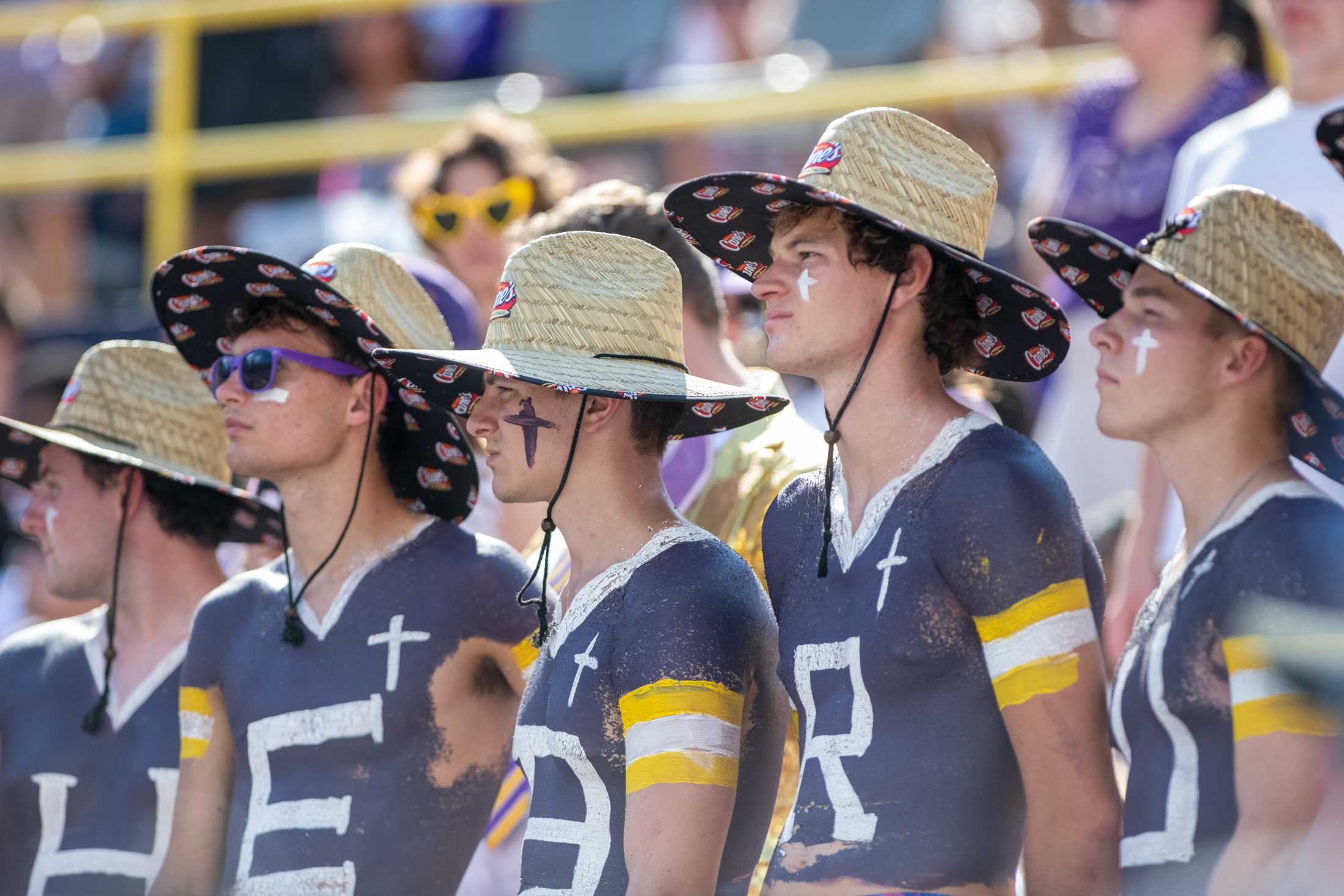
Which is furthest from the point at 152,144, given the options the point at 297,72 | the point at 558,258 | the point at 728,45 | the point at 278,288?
the point at 558,258

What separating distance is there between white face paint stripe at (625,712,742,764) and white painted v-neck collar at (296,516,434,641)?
0.98 metres

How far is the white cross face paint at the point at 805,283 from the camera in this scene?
3117 mm

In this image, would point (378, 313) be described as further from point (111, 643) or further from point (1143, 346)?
point (1143, 346)

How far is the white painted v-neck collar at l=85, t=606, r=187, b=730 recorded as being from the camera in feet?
14.0

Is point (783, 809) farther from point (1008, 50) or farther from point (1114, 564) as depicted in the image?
point (1008, 50)

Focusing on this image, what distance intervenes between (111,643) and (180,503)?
399 mm

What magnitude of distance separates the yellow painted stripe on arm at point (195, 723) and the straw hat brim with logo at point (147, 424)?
0.61 metres

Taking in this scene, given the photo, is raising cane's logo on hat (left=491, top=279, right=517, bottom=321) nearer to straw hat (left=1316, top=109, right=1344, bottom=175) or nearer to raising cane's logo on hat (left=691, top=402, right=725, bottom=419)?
raising cane's logo on hat (left=691, top=402, right=725, bottom=419)

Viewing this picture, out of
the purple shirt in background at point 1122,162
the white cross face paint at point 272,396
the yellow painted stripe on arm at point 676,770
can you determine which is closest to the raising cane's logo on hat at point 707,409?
the yellow painted stripe on arm at point 676,770

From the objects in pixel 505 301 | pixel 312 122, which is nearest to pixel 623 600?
pixel 505 301

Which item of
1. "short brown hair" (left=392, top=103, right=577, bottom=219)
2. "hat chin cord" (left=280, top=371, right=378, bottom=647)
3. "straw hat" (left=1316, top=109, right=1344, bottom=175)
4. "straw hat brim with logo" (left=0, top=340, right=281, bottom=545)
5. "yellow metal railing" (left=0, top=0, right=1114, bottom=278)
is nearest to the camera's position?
"straw hat" (left=1316, top=109, right=1344, bottom=175)

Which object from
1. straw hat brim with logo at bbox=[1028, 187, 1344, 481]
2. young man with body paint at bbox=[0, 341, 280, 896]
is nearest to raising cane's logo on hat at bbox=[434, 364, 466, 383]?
young man with body paint at bbox=[0, 341, 280, 896]

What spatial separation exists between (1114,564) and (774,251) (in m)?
2.33

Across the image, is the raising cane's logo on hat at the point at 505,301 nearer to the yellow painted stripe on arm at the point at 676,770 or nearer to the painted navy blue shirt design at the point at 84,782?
the yellow painted stripe on arm at the point at 676,770
